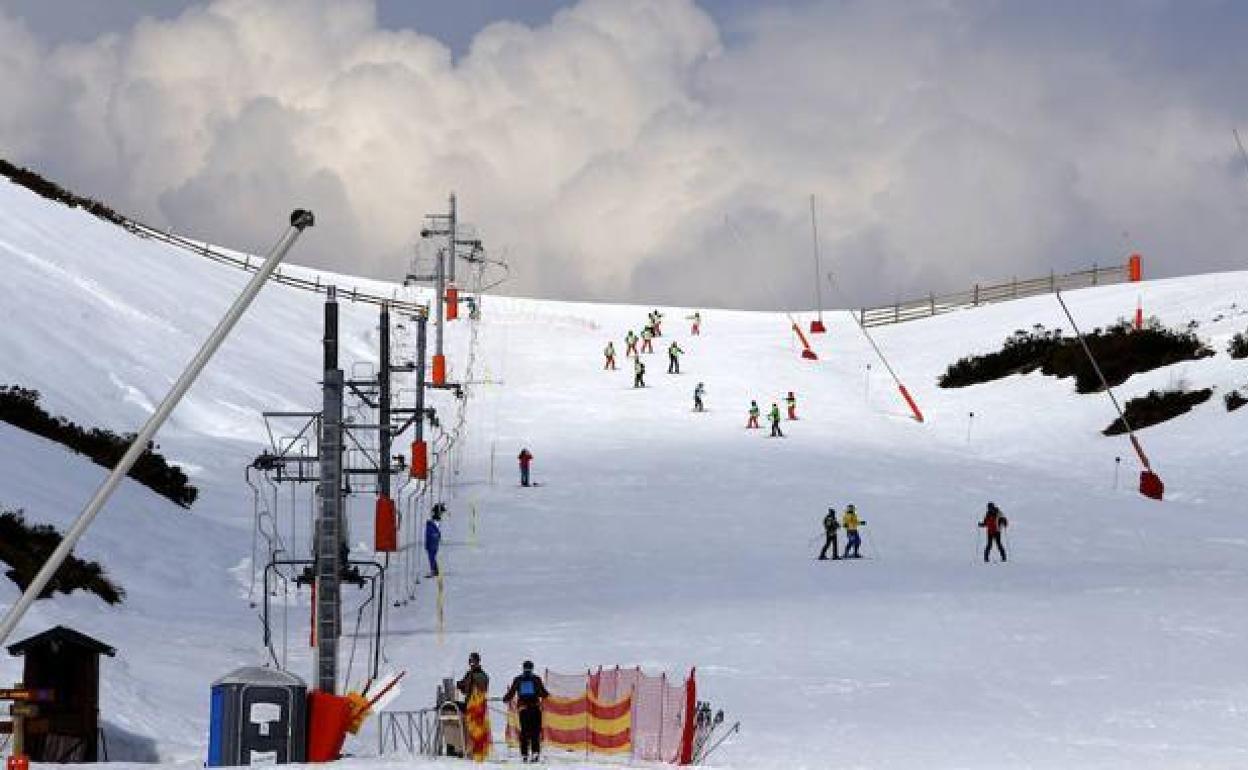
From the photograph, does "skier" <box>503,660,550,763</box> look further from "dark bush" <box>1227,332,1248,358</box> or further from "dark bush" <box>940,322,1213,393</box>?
"dark bush" <box>1227,332,1248,358</box>

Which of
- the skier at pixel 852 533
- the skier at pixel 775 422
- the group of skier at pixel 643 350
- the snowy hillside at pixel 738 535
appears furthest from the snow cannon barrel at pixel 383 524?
the group of skier at pixel 643 350

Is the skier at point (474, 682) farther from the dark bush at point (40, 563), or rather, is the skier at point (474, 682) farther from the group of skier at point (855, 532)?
the group of skier at point (855, 532)

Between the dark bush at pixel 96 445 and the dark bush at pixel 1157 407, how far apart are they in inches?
1060

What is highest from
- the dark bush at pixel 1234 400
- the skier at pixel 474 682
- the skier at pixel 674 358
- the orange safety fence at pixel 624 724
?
the skier at pixel 674 358

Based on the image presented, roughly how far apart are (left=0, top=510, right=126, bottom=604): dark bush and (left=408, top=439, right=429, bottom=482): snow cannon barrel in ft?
43.8

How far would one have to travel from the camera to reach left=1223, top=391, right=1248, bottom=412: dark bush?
→ 54.7 meters

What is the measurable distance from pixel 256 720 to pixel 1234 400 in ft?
135

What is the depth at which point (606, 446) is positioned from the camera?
167ft

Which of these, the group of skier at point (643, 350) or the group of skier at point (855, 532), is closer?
the group of skier at point (855, 532)

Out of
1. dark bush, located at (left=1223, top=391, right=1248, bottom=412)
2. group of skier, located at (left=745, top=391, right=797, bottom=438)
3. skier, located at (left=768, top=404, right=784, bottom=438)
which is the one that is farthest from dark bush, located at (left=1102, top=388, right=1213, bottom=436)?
skier, located at (left=768, top=404, right=784, bottom=438)

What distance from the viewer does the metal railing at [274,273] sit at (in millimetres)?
84125

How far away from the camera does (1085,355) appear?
216ft

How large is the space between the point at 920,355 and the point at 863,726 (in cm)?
5486

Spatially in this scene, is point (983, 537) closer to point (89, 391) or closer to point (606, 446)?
point (606, 446)
